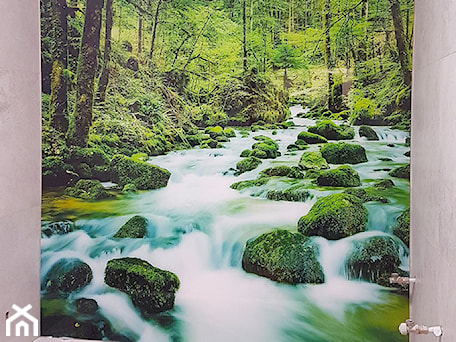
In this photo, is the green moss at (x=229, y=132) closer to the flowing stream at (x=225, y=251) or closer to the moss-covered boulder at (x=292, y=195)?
the flowing stream at (x=225, y=251)

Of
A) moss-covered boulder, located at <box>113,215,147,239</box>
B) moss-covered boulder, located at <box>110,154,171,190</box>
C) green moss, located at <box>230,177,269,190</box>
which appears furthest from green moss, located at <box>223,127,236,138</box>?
moss-covered boulder, located at <box>113,215,147,239</box>

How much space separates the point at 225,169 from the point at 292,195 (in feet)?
1.22

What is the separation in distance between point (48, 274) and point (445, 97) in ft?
7.32

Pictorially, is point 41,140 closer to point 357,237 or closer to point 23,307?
point 23,307

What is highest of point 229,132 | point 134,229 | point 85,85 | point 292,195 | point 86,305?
point 85,85

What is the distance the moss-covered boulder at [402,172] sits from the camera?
2.56 meters

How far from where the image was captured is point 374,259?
8.41 ft

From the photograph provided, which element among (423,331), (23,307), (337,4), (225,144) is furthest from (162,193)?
(423,331)

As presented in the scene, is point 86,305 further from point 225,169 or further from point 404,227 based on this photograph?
point 404,227

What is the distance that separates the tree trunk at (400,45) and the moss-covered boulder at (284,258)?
2.95 ft

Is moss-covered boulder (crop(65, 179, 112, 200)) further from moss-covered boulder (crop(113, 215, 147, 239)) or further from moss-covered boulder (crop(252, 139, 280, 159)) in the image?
moss-covered boulder (crop(252, 139, 280, 159))

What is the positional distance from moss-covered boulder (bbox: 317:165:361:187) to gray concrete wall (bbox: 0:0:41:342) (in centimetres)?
145

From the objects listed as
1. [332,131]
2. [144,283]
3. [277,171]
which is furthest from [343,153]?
[144,283]

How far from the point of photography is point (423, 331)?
1.42 m
